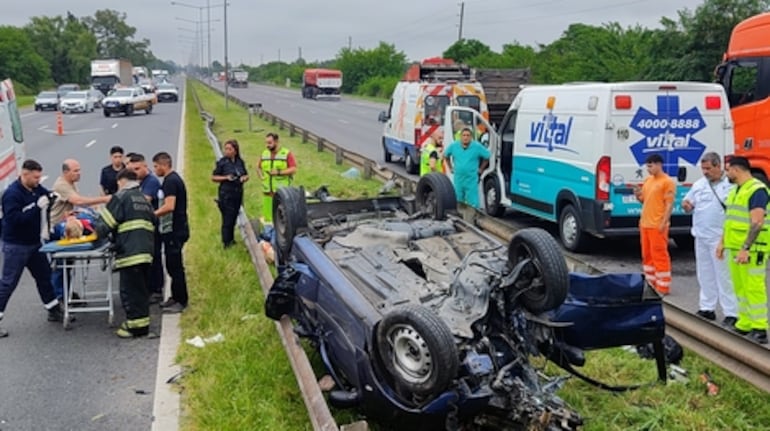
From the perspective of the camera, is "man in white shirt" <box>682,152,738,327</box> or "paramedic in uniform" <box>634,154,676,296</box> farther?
"paramedic in uniform" <box>634,154,676,296</box>

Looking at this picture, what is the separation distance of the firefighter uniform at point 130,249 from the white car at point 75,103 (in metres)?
38.9

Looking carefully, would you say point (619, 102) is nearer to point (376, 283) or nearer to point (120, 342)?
point (376, 283)

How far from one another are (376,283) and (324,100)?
55.2m

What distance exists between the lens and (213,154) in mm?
19719

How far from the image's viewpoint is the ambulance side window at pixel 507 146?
1134 centimetres

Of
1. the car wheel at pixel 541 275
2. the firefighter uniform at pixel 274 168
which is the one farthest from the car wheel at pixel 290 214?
the firefighter uniform at pixel 274 168

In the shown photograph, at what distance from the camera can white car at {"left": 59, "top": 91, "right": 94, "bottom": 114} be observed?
42.1 meters

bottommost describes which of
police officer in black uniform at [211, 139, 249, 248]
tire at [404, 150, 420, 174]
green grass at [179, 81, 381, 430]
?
green grass at [179, 81, 381, 430]

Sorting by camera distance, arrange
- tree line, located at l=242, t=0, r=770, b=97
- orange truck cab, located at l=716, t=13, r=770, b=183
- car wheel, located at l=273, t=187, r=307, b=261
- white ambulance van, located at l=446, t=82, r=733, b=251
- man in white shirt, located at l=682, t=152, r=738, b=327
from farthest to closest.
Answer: tree line, located at l=242, t=0, r=770, b=97 < orange truck cab, located at l=716, t=13, r=770, b=183 < white ambulance van, located at l=446, t=82, r=733, b=251 < man in white shirt, located at l=682, t=152, r=738, b=327 < car wheel, located at l=273, t=187, r=307, b=261

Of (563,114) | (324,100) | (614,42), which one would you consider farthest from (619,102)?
(324,100)

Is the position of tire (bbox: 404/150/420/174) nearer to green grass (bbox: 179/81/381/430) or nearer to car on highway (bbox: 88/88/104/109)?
green grass (bbox: 179/81/381/430)

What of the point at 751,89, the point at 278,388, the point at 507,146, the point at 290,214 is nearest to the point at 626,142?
the point at 507,146

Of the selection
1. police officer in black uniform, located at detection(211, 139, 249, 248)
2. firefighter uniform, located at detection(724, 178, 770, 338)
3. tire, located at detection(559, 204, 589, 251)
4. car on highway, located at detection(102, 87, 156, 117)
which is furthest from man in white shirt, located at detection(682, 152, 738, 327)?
car on highway, located at detection(102, 87, 156, 117)

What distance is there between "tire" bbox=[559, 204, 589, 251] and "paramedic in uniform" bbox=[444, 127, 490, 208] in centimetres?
140
